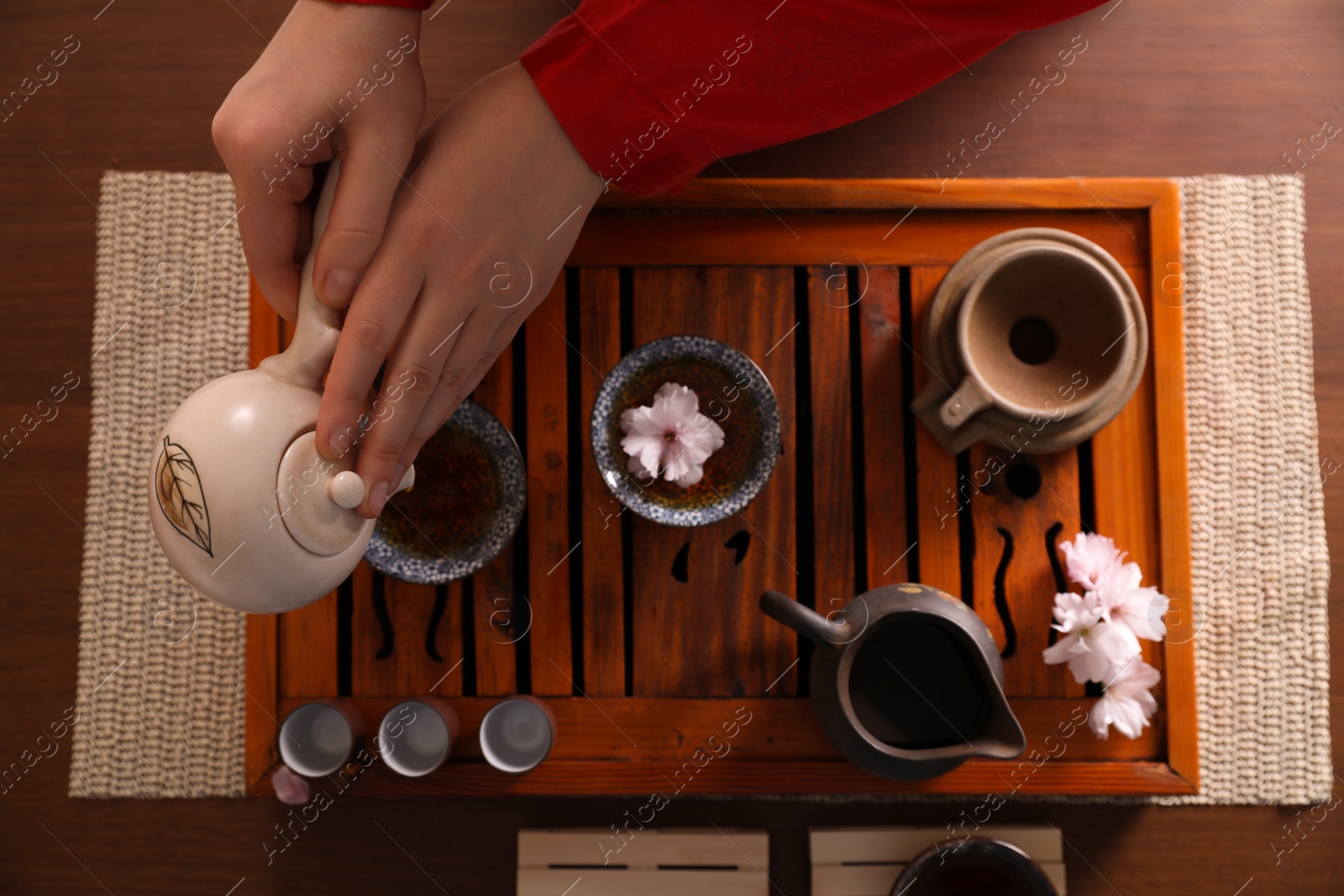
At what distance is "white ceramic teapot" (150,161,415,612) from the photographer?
1.87 ft

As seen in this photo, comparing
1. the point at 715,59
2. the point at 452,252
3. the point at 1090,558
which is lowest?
the point at 1090,558

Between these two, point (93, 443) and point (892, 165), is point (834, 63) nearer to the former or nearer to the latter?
point (892, 165)

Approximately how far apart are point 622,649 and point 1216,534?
0.76 metres

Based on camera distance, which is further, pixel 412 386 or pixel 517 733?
pixel 517 733

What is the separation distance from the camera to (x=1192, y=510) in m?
1.05

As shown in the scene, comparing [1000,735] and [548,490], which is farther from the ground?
[548,490]

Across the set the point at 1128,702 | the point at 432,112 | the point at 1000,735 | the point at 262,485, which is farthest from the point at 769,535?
the point at 432,112

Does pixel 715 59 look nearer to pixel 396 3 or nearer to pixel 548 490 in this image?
pixel 396 3

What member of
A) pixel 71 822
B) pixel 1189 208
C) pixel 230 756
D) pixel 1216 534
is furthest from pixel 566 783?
pixel 1189 208

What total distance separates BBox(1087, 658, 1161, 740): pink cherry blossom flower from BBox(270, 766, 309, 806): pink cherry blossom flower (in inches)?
33.1

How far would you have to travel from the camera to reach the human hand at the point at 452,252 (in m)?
0.64

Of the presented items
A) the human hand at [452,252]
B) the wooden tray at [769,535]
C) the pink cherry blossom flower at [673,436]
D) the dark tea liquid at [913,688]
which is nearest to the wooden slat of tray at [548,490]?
the wooden tray at [769,535]

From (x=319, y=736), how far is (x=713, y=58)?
2.52ft

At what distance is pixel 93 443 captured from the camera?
1116 mm
